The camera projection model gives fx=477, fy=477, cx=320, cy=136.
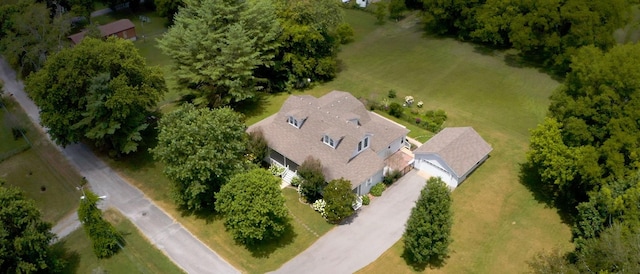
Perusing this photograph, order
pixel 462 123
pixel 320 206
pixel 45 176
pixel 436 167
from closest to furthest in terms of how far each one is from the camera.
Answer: pixel 320 206
pixel 436 167
pixel 45 176
pixel 462 123

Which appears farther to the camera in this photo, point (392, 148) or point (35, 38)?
point (35, 38)

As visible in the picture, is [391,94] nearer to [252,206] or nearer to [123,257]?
[252,206]

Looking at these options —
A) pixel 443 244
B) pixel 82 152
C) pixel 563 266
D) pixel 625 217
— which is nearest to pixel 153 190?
pixel 82 152

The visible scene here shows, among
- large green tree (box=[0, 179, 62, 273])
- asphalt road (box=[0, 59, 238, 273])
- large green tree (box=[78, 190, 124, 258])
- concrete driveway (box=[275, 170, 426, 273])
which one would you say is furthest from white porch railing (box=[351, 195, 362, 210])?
large green tree (box=[0, 179, 62, 273])

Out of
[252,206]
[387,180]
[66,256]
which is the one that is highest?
[252,206]

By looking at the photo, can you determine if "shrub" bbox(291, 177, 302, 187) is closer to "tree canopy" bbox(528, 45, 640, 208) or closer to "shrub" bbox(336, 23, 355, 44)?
"tree canopy" bbox(528, 45, 640, 208)

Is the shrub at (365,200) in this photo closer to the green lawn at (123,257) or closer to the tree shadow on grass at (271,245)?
the tree shadow on grass at (271,245)

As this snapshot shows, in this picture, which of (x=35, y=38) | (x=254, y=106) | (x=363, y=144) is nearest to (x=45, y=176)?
(x=35, y=38)
